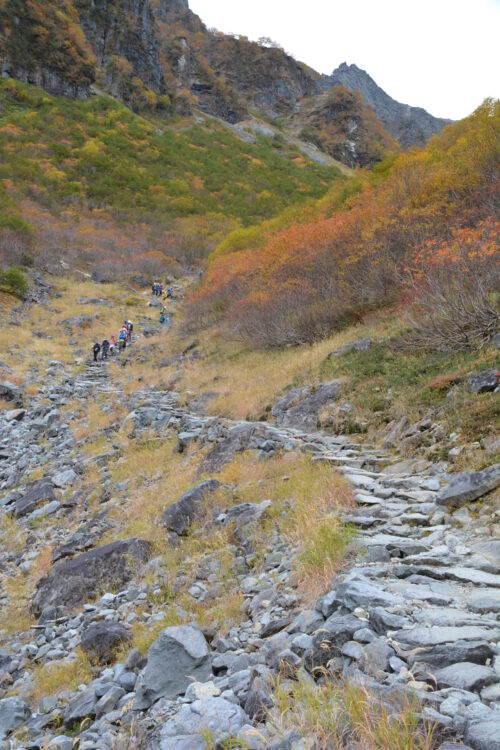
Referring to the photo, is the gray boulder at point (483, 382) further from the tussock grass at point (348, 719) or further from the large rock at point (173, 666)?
the tussock grass at point (348, 719)

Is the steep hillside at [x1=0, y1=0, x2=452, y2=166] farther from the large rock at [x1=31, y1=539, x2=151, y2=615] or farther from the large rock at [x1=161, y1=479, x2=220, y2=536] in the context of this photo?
the large rock at [x1=31, y1=539, x2=151, y2=615]

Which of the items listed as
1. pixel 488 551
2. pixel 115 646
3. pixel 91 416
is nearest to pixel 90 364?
pixel 91 416

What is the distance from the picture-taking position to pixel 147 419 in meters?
13.3

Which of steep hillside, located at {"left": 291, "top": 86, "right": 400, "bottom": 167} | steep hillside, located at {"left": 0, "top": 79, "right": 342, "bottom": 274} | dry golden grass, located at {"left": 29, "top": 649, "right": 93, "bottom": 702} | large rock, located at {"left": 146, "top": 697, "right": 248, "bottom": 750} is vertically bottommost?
dry golden grass, located at {"left": 29, "top": 649, "right": 93, "bottom": 702}

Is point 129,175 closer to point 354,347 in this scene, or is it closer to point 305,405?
point 354,347

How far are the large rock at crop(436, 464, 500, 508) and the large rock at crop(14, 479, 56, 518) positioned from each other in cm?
794

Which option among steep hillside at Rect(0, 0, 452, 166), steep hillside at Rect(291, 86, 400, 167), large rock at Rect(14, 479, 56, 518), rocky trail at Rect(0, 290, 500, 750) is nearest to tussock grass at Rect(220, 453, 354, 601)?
rocky trail at Rect(0, 290, 500, 750)

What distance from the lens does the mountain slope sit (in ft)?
466

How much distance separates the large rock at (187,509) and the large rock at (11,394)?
39.8 ft

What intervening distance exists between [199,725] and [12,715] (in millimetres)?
2438

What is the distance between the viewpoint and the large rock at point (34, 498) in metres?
9.85

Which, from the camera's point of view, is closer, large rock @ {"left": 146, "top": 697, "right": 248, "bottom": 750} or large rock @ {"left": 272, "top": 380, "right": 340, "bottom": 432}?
large rock @ {"left": 146, "top": 697, "right": 248, "bottom": 750}

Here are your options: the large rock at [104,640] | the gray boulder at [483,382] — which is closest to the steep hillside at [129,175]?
the gray boulder at [483,382]

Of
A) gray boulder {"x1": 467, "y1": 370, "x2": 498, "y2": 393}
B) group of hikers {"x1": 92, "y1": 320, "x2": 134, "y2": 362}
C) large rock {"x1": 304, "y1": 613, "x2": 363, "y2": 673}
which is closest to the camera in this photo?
large rock {"x1": 304, "y1": 613, "x2": 363, "y2": 673}
